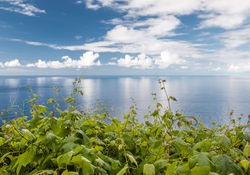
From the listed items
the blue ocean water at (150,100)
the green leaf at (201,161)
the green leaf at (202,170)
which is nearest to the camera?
the green leaf at (202,170)

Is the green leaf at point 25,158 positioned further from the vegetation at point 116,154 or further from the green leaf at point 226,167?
the green leaf at point 226,167

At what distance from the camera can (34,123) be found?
208cm

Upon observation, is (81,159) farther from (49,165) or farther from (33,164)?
(33,164)

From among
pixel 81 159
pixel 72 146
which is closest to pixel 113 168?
pixel 72 146

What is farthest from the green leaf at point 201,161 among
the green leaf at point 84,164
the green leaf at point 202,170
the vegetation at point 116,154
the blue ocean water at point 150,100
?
the blue ocean water at point 150,100

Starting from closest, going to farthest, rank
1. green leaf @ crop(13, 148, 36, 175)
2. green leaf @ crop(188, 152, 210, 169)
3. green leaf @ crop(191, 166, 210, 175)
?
1. green leaf @ crop(191, 166, 210, 175)
2. green leaf @ crop(188, 152, 210, 169)
3. green leaf @ crop(13, 148, 36, 175)

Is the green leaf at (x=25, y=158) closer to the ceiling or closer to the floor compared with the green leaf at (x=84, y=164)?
closer to the floor

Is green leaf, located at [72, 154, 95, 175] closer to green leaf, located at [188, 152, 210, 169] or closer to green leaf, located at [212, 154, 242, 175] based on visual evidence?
green leaf, located at [188, 152, 210, 169]

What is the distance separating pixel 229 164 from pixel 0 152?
9.12 feet

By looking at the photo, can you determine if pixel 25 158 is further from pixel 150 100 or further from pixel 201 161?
pixel 150 100

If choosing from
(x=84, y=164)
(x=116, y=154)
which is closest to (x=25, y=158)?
(x=84, y=164)

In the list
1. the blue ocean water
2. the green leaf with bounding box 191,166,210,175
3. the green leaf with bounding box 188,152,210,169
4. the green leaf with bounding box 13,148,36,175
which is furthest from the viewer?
the blue ocean water

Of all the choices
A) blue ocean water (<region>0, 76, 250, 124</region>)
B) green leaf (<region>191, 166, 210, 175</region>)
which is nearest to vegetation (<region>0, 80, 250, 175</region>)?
green leaf (<region>191, 166, 210, 175</region>)

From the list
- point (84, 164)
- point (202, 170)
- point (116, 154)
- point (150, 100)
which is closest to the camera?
point (202, 170)
